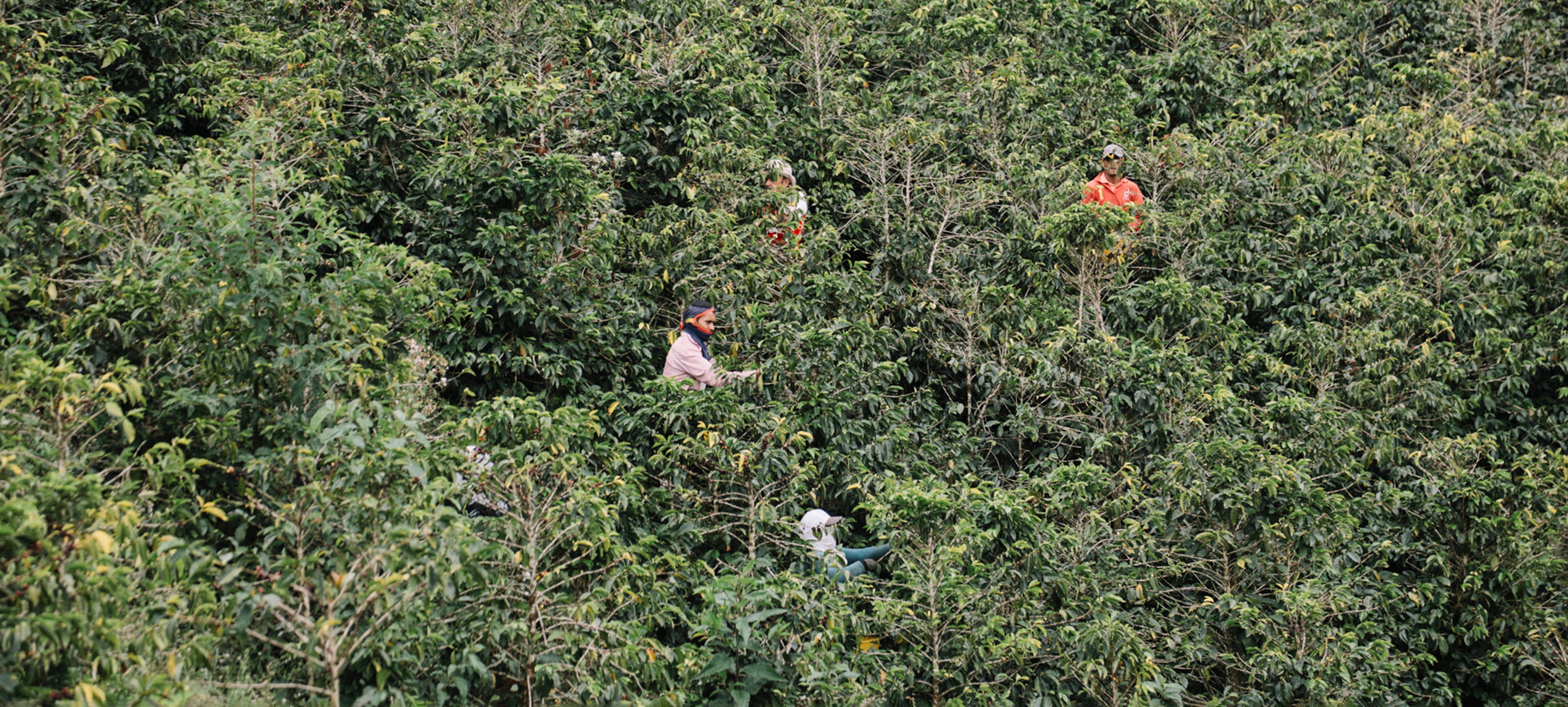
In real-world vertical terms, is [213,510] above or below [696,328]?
above

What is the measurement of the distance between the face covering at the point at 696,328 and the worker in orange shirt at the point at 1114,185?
414cm

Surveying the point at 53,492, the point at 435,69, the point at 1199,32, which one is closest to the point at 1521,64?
the point at 1199,32

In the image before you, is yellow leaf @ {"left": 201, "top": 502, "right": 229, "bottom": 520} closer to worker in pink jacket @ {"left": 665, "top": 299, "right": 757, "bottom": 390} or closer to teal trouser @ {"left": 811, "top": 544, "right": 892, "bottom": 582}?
teal trouser @ {"left": 811, "top": 544, "right": 892, "bottom": 582}

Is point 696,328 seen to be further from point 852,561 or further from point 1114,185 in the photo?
point 1114,185

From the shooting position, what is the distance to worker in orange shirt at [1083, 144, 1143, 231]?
10664 millimetres

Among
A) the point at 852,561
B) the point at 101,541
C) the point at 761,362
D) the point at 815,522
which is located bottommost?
the point at 852,561

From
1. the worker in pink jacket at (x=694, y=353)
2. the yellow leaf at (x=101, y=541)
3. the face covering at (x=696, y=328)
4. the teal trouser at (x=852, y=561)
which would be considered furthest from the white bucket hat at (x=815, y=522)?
the yellow leaf at (x=101, y=541)

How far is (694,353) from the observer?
803cm

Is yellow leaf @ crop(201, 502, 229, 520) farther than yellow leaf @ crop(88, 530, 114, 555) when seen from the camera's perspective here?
Yes

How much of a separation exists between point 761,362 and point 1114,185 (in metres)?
4.54

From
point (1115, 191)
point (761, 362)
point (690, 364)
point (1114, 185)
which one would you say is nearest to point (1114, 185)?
point (1114, 185)

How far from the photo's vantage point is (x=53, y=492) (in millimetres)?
3848

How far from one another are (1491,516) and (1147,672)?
3.81 m

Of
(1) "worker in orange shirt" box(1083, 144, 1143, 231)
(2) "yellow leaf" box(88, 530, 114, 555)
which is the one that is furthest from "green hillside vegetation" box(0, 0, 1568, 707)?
(1) "worker in orange shirt" box(1083, 144, 1143, 231)
